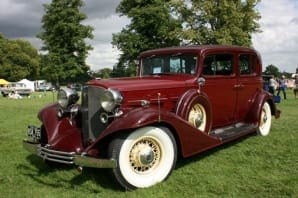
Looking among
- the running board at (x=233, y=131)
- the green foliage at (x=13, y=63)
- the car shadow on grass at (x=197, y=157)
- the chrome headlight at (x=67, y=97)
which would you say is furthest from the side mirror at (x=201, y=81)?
the green foliage at (x=13, y=63)

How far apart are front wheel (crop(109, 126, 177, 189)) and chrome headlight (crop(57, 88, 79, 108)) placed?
5.41ft

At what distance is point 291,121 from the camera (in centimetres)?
1227

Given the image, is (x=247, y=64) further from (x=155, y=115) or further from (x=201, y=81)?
(x=155, y=115)

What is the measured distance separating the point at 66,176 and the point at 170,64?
9.10 ft

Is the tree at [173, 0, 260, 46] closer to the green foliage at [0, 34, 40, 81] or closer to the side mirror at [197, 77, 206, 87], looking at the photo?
the side mirror at [197, 77, 206, 87]

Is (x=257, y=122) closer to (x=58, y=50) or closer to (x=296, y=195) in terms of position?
(x=296, y=195)

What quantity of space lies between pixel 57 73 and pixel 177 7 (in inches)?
863

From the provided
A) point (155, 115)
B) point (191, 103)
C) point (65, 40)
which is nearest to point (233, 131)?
point (191, 103)

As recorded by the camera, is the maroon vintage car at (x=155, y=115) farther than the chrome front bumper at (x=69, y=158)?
Yes

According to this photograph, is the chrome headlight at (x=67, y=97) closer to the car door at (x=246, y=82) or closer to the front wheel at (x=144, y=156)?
the front wheel at (x=144, y=156)

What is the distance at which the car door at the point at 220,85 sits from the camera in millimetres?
8297

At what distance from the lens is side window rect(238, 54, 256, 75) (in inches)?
368

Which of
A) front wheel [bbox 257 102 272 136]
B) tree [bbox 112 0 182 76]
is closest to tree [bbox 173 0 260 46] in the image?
tree [bbox 112 0 182 76]

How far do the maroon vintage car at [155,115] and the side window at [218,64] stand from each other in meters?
0.02
